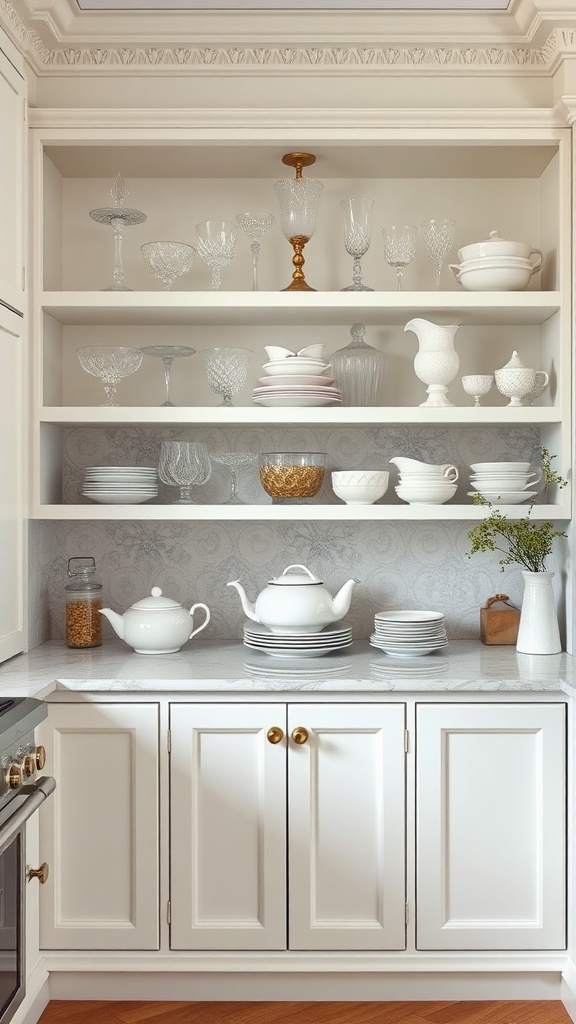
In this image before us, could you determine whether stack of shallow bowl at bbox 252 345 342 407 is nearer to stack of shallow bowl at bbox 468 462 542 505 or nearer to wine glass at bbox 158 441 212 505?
wine glass at bbox 158 441 212 505

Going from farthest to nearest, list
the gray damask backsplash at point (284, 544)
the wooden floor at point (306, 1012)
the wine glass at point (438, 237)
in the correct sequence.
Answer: the gray damask backsplash at point (284, 544)
the wine glass at point (438, 237)
the wooden floor at point (306, 1012)

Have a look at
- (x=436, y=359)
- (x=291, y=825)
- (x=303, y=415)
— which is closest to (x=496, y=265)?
(x=436, y=359)

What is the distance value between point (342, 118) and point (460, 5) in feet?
1.42

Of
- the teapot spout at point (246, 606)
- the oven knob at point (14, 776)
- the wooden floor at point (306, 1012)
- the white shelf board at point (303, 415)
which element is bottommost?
the wooden floor at point (306, 1012)

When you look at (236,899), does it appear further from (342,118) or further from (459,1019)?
(342,118)

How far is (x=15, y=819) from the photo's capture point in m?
→ 1.69

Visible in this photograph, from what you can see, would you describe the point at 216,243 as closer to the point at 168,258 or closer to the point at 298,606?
the point at 168,258

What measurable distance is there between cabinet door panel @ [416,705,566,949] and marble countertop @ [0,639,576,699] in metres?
0.08

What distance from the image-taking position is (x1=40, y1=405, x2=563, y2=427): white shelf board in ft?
8.37

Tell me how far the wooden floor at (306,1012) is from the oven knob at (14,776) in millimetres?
831

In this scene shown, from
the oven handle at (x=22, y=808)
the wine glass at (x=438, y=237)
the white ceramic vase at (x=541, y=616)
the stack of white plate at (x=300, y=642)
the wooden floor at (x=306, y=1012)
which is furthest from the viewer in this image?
Result: the wine glass at (x=438, y=237)

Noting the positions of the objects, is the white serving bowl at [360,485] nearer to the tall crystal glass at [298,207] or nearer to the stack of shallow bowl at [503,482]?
the stack of shallow bowl at [503,482]

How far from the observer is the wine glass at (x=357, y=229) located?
2.61 meters

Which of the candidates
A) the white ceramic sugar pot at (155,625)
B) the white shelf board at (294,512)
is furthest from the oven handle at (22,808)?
→ the white shelf board at (294,512)
